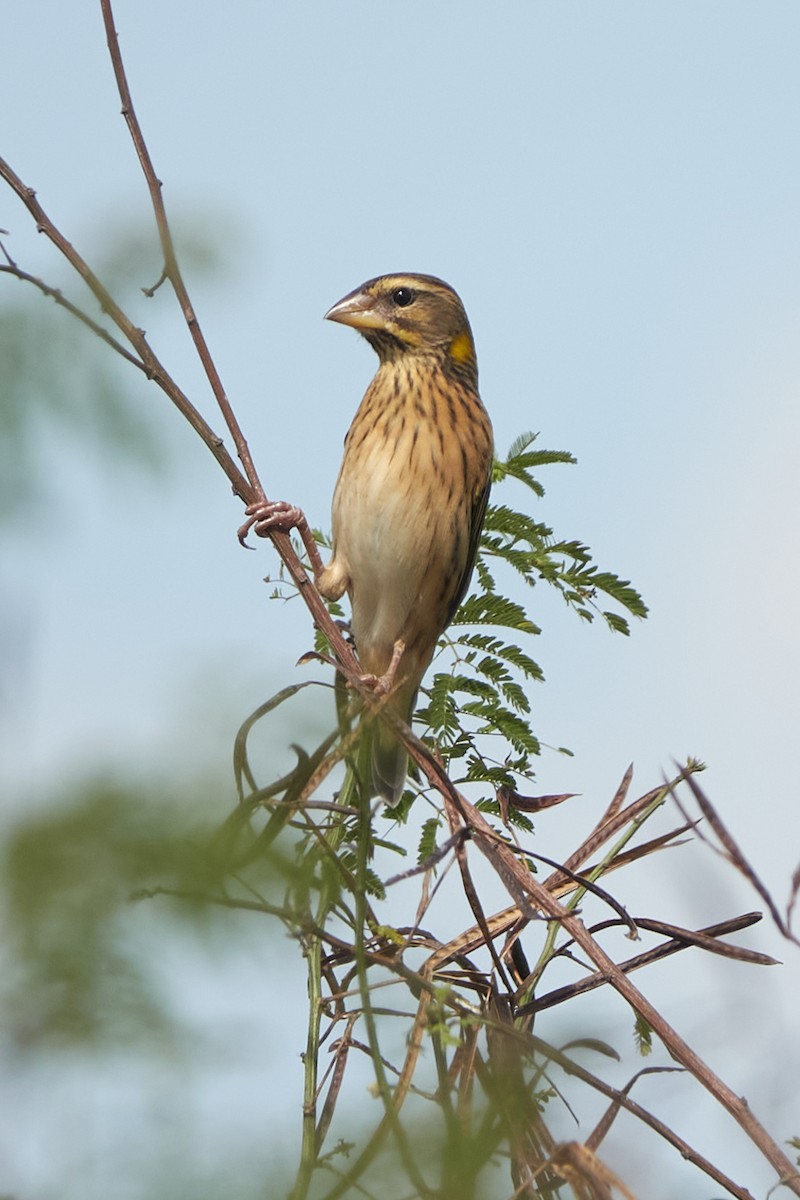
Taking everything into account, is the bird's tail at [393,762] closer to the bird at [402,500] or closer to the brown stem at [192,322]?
the bird at [402,500]

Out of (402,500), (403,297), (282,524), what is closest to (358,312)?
(403,297)

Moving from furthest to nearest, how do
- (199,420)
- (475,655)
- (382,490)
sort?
(382,490)
(475,655)
(199,420)

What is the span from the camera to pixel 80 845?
91cm

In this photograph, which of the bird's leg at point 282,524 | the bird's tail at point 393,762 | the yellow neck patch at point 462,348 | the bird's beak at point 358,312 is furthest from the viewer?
the yellow neck patch at point 462,348

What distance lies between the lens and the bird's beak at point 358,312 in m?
5.24

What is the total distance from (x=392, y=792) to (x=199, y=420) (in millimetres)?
2216

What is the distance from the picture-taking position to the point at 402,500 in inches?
198

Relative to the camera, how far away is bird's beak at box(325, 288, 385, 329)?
524 centimetres

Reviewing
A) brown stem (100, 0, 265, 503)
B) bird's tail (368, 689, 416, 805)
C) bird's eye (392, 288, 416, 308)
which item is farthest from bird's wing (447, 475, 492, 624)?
brown stem (100, 0, 265, 503)

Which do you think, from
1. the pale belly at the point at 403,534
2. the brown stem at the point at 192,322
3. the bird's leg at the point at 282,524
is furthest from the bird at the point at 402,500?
the brown stem at the point at 192,322

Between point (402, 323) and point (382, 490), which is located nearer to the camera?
point (382, 490)

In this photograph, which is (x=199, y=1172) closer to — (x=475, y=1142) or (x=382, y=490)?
(x=475, y=1142)

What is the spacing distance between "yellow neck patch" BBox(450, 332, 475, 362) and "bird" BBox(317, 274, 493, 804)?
0.66ft

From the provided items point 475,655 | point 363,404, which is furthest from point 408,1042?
point 363,404
